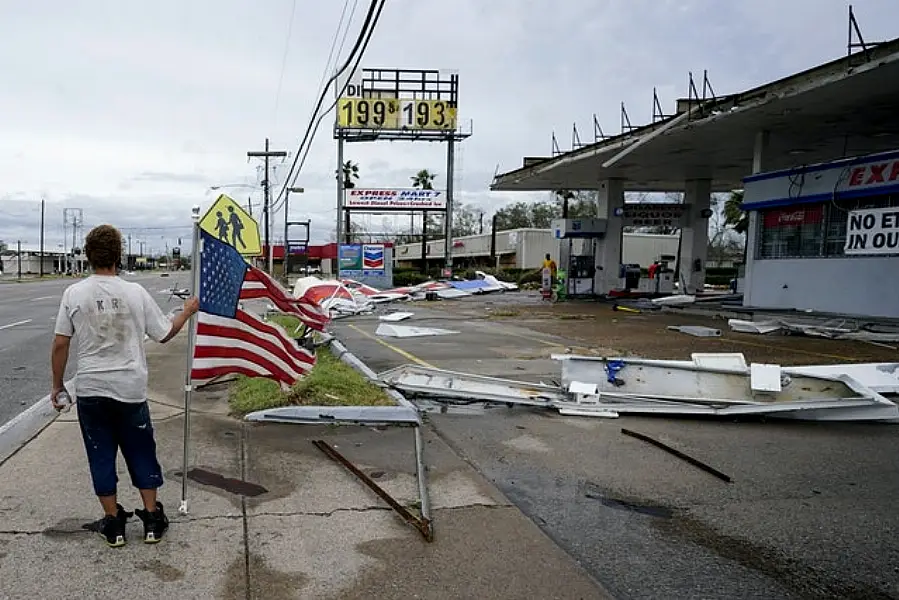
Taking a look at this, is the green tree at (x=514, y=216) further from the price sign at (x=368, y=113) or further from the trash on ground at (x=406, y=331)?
the trash on ground at (x=406, y=331)

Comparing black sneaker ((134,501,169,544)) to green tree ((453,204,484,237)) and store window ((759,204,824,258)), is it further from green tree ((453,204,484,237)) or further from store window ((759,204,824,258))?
green tree ((453,204,484,237))

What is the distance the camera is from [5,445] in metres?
5.80

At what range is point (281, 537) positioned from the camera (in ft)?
13.4

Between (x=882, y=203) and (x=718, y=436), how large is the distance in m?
11.2

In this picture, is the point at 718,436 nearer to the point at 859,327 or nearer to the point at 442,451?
the point at 442,451

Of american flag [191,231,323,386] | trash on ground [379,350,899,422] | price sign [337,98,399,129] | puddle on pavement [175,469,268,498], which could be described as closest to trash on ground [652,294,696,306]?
trash on ground [379,350,899,422]

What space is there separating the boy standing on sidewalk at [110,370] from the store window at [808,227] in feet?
51.0

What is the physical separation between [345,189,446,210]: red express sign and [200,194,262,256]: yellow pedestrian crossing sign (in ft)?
97.7

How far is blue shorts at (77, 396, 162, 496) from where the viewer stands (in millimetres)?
3791

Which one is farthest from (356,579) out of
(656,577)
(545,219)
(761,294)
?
(545,219)

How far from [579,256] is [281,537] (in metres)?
26.0

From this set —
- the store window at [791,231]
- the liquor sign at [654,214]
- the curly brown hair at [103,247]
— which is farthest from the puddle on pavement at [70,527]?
the liquor sign at [654,214]

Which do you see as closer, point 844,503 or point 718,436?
point 844,503

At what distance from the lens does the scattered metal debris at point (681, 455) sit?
5391 mm
